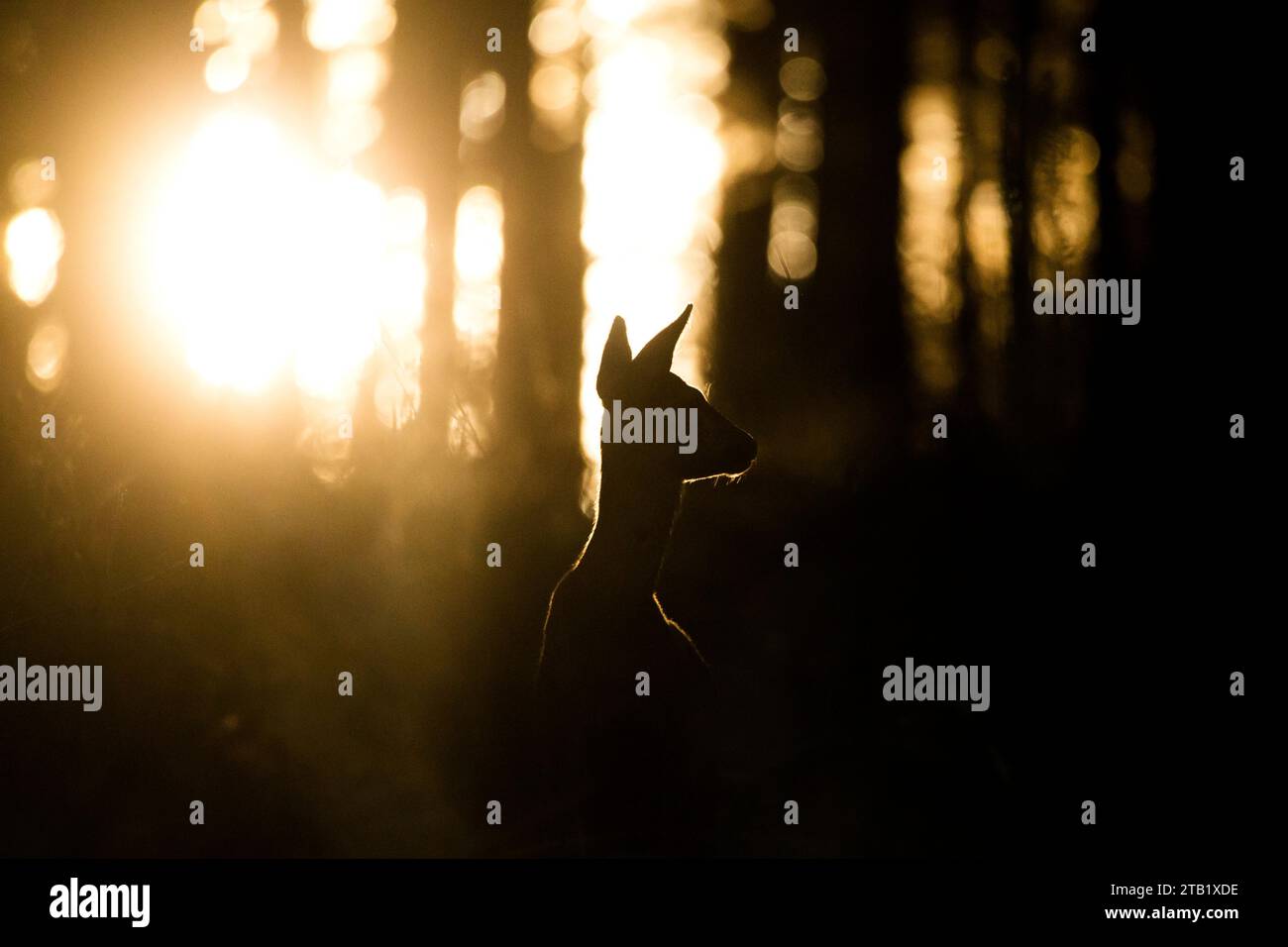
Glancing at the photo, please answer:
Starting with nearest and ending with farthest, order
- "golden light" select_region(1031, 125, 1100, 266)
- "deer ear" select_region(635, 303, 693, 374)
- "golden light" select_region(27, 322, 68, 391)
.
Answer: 1. "deer ear" select_region(635, 303, 693, 374)
2. "golden light" select_region(27, 322, 68, 391)
3. "golden light" select_region(1031, 125, 1100, 266)

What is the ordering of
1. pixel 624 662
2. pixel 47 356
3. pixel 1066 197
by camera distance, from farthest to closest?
1. pixel 1066 197
2. pixel 47 356
3. pixel 624 662

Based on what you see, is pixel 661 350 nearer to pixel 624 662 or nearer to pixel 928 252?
pixel 624 662

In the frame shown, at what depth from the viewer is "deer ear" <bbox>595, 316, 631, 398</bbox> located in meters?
3.72

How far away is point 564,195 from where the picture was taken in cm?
698

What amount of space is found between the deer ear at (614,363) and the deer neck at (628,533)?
26 centimetres

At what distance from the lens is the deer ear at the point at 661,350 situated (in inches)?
144

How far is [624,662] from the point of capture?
3.66 metres

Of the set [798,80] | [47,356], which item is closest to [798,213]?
[798,80]

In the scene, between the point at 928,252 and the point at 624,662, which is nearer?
the point at 624,662

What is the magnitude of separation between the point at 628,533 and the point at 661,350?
0.70 meters

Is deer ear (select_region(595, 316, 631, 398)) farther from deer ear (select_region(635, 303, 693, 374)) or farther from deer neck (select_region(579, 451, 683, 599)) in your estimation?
deer neck (select_region(579, 451, 683, 599))

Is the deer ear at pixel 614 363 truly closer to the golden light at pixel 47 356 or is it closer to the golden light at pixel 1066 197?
the golden light at pixel 1066 197

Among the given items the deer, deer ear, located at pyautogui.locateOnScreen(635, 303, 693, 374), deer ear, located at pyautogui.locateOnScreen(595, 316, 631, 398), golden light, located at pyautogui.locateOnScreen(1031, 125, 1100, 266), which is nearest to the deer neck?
the deer

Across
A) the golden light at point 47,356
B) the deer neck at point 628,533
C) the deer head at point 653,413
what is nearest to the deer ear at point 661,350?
the deer head at point 653,413
